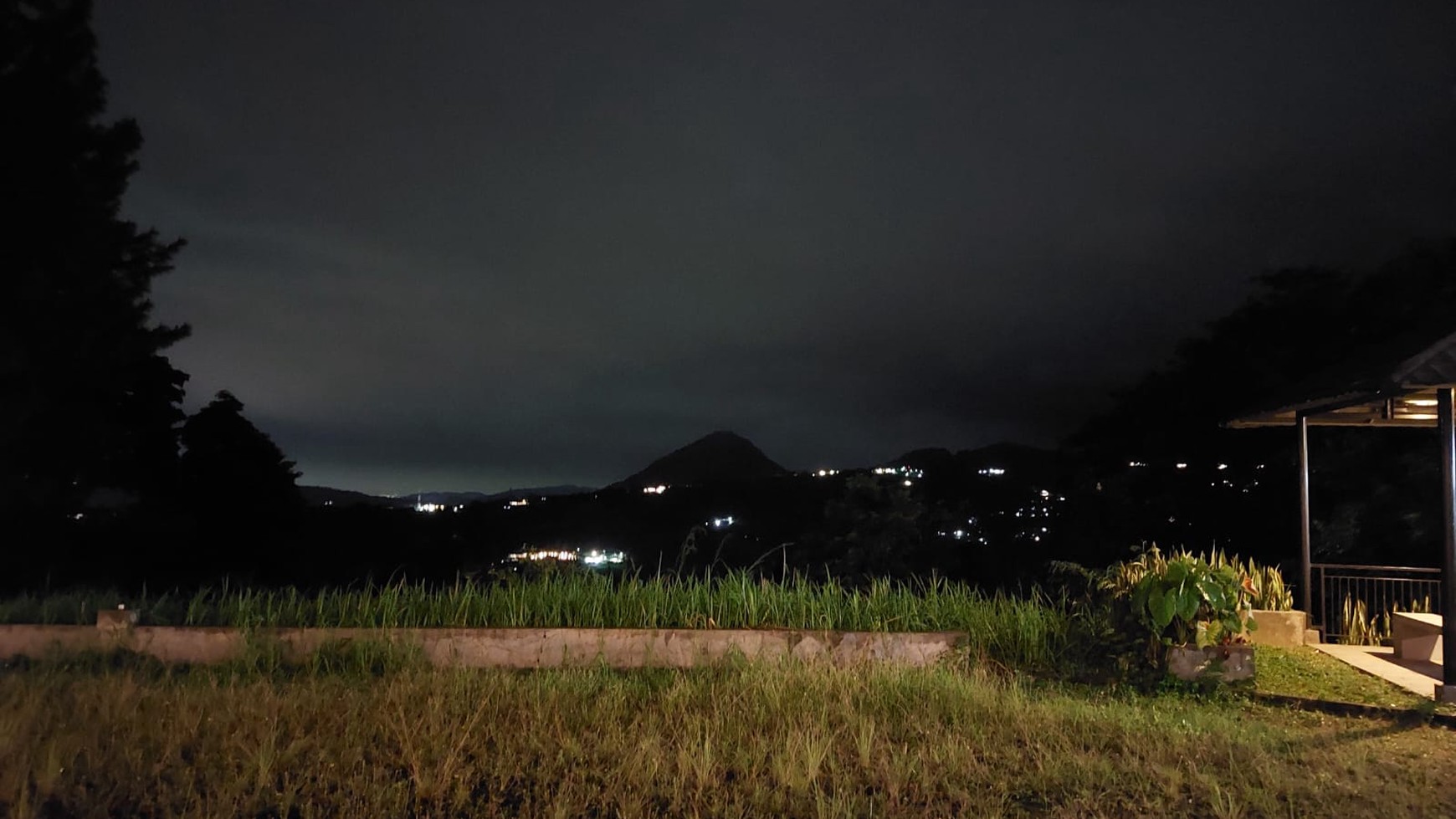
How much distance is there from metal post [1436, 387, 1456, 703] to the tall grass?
2672mm

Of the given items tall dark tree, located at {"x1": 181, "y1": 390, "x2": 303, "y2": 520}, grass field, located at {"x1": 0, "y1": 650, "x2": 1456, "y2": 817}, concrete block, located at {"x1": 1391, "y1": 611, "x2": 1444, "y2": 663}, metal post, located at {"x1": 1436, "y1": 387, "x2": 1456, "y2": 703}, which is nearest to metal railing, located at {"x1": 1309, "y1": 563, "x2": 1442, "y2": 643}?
concrete block, located at {"x1": 1391, "y1": 611, "x2": 1444, "y2": 663}

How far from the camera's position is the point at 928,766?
203 inches

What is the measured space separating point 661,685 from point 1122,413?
58.1 feet

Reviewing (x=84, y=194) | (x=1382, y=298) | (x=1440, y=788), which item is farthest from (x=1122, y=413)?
(x=84, y=194)

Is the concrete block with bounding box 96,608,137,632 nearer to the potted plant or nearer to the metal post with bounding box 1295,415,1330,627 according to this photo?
the potted plant

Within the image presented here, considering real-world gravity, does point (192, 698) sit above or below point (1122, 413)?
below

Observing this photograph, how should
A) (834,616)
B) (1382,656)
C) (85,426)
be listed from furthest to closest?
(85,426), (1382,656), (834,616)

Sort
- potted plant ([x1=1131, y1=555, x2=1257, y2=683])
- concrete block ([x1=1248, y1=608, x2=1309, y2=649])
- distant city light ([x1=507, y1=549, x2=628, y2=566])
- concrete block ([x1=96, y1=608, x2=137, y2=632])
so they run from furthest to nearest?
1. distant city light ([x1=507, y1=549, x2=628, y2=566])
2. concrete block ([x1=1248, y1=608, x2=1309, y2=649])
3. concrete block ([x1=96, y1=608, x2=137, y2=632])
4. potted plant ([x1=1131, y1=555, x2=1257, y2=683])

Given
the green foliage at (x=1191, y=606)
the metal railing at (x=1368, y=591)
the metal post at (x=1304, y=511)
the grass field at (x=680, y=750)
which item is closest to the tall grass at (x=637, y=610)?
the green foliage at (x=1191, y=606)

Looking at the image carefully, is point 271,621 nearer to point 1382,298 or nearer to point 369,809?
point 369,809

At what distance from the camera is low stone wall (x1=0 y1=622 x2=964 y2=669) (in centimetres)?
784

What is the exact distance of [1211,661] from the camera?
293 inches

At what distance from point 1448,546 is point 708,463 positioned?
45.4 metres

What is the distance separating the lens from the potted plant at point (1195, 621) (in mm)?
7434
